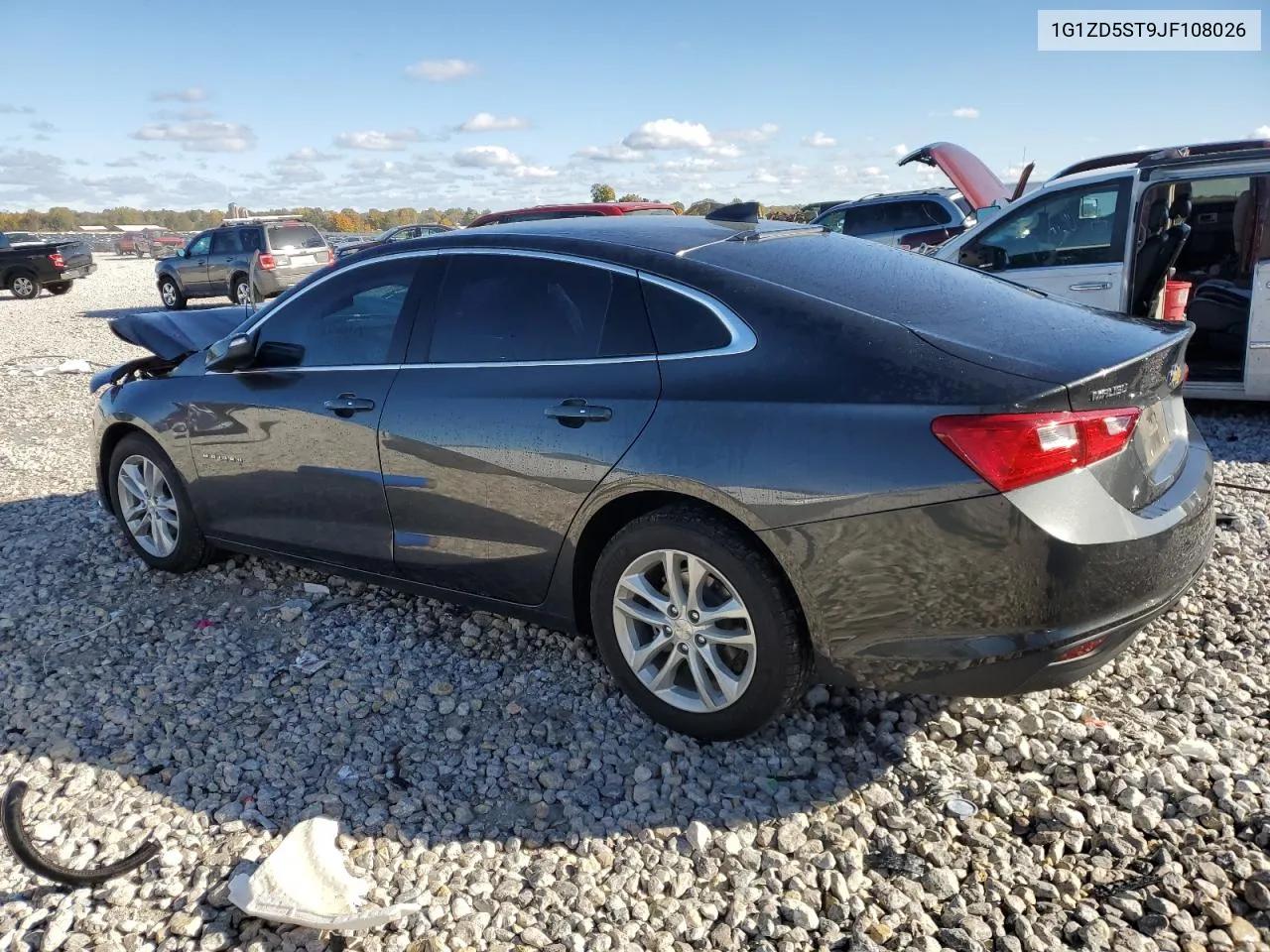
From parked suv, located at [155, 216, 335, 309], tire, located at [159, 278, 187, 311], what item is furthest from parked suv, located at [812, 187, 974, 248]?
tire, located at [159, 278, 187, 311]

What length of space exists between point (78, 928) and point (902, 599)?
239 cm

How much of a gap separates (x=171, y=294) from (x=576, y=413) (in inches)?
815

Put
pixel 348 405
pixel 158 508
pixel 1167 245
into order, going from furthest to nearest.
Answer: pixel 1167 245 < pixel 158 508 < pixel 348 405

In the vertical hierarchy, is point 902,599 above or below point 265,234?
below

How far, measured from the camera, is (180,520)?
4.65 m

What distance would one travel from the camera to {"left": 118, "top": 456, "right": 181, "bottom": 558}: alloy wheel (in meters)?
4.77

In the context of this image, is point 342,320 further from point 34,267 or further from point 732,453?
point 34,267

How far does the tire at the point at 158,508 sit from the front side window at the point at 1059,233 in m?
5.51

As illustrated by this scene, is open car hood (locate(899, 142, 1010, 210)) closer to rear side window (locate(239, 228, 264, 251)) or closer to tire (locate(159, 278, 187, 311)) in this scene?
rear side window (locate(239, 228, 264, 251))

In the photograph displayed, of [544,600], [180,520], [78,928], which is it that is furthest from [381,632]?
[78,928]

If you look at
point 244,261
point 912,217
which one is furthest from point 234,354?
point 244,261

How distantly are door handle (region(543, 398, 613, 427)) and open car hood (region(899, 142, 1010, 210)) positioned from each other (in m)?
10.0

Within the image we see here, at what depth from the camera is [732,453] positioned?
282 cm

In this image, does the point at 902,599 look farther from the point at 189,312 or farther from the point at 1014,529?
the point at 189,312
